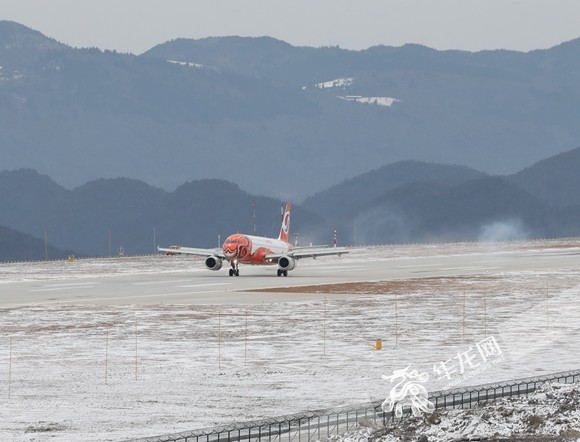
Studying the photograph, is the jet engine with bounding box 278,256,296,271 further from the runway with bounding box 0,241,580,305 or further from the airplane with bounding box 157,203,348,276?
the runway with bounding box 0,241,580,305

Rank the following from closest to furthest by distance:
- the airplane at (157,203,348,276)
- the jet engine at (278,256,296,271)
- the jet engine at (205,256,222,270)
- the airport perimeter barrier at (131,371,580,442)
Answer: the airport perimeter barrier at (131,371,580,442) < the airplane at (157,203,348,276) < the jet engine at (278,256,296,271) < the jet engine at (205,256,222,270)

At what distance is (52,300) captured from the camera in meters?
87.4

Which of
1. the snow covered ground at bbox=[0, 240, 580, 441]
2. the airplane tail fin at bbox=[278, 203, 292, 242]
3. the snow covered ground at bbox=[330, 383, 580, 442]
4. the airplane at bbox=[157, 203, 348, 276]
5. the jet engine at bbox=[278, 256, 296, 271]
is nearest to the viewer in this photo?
the snow covered ground at bbox=[330, 383, 580, 442]

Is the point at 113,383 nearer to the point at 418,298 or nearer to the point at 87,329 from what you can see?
the point at 87,329

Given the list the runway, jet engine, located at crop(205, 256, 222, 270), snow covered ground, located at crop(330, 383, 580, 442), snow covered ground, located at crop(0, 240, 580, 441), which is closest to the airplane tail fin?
the runway

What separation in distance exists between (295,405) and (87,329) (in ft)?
91.0

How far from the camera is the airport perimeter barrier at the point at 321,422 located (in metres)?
35.1

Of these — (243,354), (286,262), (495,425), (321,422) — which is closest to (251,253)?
(286,262)

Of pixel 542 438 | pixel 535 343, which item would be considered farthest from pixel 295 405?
pixel 535 343

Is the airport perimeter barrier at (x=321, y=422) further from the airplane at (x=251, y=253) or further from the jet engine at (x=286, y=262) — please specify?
the jet engine at (x=286, y=262)

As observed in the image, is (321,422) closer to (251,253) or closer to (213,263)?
(251,253)

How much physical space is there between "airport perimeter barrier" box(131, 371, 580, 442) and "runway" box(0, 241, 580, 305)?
147 ft

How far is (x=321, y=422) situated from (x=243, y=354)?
1961 centimetres

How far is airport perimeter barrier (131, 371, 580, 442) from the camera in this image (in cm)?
3512
